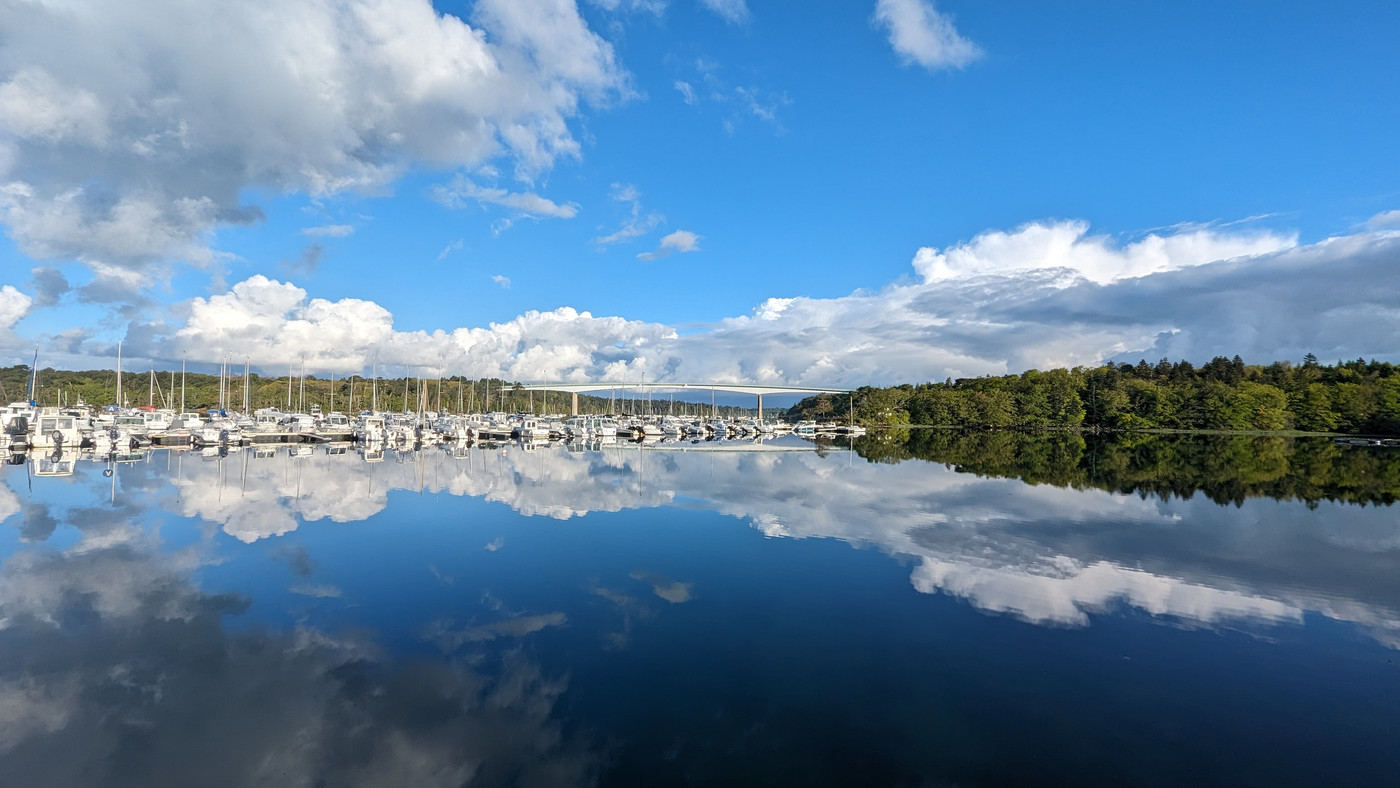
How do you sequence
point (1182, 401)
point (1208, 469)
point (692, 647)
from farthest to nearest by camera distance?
1. point (1182, 401)
2. point (1208, 469)
3. point (692, 647)

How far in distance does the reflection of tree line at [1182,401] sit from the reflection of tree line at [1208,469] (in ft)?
150

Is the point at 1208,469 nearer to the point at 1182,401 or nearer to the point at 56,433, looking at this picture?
the point at 1182,401

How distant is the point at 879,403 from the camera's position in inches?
6186

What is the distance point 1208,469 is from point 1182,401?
87.8 metres

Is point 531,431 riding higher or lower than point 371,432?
lower

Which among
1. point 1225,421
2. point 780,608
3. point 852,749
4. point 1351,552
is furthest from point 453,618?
point 1225,421

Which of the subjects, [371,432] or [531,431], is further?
[531,431]

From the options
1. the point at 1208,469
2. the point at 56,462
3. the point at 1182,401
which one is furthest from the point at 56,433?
the point at 1182,401

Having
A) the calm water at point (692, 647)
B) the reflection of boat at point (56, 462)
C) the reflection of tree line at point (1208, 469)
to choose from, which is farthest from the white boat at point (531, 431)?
the calm water at point (692, 647)

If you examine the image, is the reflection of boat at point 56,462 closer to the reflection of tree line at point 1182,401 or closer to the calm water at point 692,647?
the calm water at point 692,647

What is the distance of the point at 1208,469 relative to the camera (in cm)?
4691

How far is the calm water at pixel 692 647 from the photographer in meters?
8.13

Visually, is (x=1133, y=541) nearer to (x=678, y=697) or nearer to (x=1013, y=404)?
(x=678, y=697)

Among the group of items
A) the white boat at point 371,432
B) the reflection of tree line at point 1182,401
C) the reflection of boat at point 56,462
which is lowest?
the reflection of boat at point 56,462
